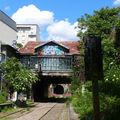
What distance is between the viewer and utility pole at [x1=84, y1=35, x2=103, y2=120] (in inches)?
302

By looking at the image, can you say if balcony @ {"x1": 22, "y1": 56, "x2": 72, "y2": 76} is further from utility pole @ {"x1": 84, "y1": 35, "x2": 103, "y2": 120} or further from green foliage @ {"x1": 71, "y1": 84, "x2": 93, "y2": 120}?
utility pole @ {"x1": 84, "y1": 35, "x2": 103, "y2": 120}

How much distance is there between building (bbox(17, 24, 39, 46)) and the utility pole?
454ft

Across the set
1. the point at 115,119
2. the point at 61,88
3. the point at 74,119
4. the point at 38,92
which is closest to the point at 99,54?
the point at 115,119

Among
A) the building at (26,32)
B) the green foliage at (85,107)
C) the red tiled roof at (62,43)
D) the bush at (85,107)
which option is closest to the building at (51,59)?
the red tiled roof at (62,43)

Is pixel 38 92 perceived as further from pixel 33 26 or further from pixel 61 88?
pixel 33 26

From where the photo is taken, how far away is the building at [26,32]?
14774 centimetres

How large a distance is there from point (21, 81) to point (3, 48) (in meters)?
9.80

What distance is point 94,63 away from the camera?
770 cm

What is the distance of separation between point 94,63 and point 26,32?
145 m

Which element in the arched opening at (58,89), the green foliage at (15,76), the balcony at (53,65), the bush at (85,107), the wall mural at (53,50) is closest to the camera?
the bush at (85,107)

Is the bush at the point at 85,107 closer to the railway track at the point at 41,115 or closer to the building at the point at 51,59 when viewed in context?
the railway track at the point at 41,115

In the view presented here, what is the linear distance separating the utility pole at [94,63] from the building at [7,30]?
49.1 m

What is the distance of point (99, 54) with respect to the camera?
7781 millimetres

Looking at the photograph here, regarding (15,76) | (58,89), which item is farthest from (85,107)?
(58,89)
